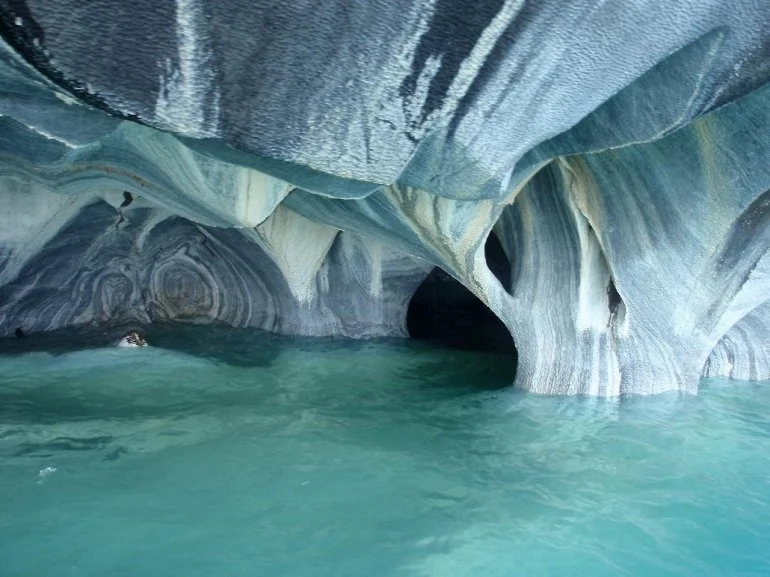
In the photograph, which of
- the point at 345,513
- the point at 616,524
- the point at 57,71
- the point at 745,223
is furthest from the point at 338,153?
the point at 745,223

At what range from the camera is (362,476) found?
3373 mm

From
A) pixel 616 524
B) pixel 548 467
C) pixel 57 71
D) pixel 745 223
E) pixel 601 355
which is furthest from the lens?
pixel 601 355

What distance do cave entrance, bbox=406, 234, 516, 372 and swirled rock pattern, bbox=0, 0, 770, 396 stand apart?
2.16 feet

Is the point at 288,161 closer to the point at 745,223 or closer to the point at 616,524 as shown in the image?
the point at 616,524

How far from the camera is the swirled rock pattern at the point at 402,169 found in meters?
1.95

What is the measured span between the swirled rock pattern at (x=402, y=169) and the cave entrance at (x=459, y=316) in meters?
0.66

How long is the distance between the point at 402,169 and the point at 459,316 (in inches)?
233

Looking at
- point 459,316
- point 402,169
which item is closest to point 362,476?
point 402,169

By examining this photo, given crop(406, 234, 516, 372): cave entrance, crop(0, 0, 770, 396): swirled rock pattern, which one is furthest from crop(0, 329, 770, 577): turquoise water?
crop(406, 234, 516, 372): cave entrance

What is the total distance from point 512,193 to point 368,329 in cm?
285

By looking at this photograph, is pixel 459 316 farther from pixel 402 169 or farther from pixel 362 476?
Answer: pixel 402 169

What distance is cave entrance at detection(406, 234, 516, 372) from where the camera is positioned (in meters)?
6.86

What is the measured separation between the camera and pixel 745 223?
4086 millimetres

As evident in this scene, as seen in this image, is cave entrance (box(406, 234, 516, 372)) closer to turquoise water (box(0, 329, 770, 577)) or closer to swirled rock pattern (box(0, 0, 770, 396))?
swirled rock pattern (box(0, 0, 770, 396))
